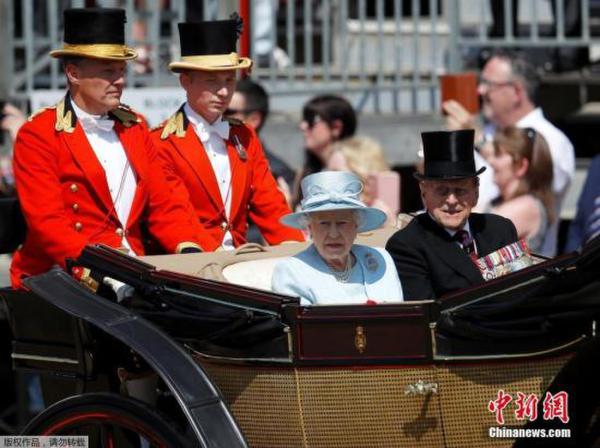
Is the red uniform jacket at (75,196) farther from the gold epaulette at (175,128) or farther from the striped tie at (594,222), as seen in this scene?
the striped tie at (594,222)

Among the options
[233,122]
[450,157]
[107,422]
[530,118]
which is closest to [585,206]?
[530,118]

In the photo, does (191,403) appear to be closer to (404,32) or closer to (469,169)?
(469,169)

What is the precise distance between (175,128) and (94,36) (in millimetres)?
628

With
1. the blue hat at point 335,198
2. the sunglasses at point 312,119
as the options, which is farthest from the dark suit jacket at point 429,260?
the sunglasses at point 312,119

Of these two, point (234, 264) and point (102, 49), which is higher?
point (102, 49)

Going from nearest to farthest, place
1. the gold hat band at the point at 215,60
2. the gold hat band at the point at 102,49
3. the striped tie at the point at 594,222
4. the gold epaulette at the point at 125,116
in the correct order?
the gold hat band at the point at 102,49, the gold epaulette at the point at 125,116, the gold hat band at the point at 215,60, the striped tie at the point at 594,222

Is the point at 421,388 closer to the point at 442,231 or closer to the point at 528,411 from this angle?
the point at 528,411

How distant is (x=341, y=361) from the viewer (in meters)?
4.86

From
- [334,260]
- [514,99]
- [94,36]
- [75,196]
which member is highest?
[94,36]

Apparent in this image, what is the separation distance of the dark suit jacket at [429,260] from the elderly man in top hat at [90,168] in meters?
0.90

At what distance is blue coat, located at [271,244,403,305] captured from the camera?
5305 mm

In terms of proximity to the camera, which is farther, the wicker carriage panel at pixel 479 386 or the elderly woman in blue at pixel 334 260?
the elderly woman in blue at pixel 334 260

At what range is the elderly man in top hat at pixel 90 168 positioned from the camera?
5957 millimetres

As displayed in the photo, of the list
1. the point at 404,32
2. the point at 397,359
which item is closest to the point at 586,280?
the point at 397,359
